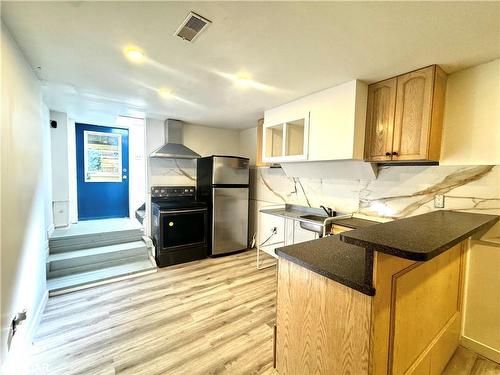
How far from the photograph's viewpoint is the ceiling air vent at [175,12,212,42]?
128 centimetres

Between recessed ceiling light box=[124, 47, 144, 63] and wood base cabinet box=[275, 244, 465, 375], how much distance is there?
1.82 meters

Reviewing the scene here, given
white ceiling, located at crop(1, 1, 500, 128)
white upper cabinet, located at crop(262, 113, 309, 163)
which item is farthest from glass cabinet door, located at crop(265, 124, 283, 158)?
white ceiling, located at crop(1, 1, 500, 128)

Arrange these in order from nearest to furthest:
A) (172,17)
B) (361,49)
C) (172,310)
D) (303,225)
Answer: (172,17)
(361,49)
(172,310)
(303,225)

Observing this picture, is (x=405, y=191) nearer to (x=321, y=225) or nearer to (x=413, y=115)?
(x=413, y=115)

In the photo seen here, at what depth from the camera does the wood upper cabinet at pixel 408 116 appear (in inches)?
70.1

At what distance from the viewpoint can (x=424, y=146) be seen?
1.79 metres

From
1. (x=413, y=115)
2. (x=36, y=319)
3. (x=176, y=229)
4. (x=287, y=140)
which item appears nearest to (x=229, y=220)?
(x=176, y=229)

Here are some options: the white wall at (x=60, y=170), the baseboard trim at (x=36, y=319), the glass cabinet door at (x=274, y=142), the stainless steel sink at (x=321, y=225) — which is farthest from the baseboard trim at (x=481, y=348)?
the white wall at (x=60, y=170)

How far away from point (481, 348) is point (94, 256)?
Answer: 14.0 feet

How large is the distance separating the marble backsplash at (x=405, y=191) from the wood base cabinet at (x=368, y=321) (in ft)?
1.96

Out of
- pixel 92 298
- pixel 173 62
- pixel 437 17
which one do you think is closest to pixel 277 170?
pixel 173 62

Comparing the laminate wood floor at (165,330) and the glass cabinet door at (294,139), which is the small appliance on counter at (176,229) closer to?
the laminate wood floor at (165,330)

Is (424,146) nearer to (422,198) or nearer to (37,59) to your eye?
(422,198)

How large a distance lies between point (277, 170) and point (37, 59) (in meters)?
3.01
